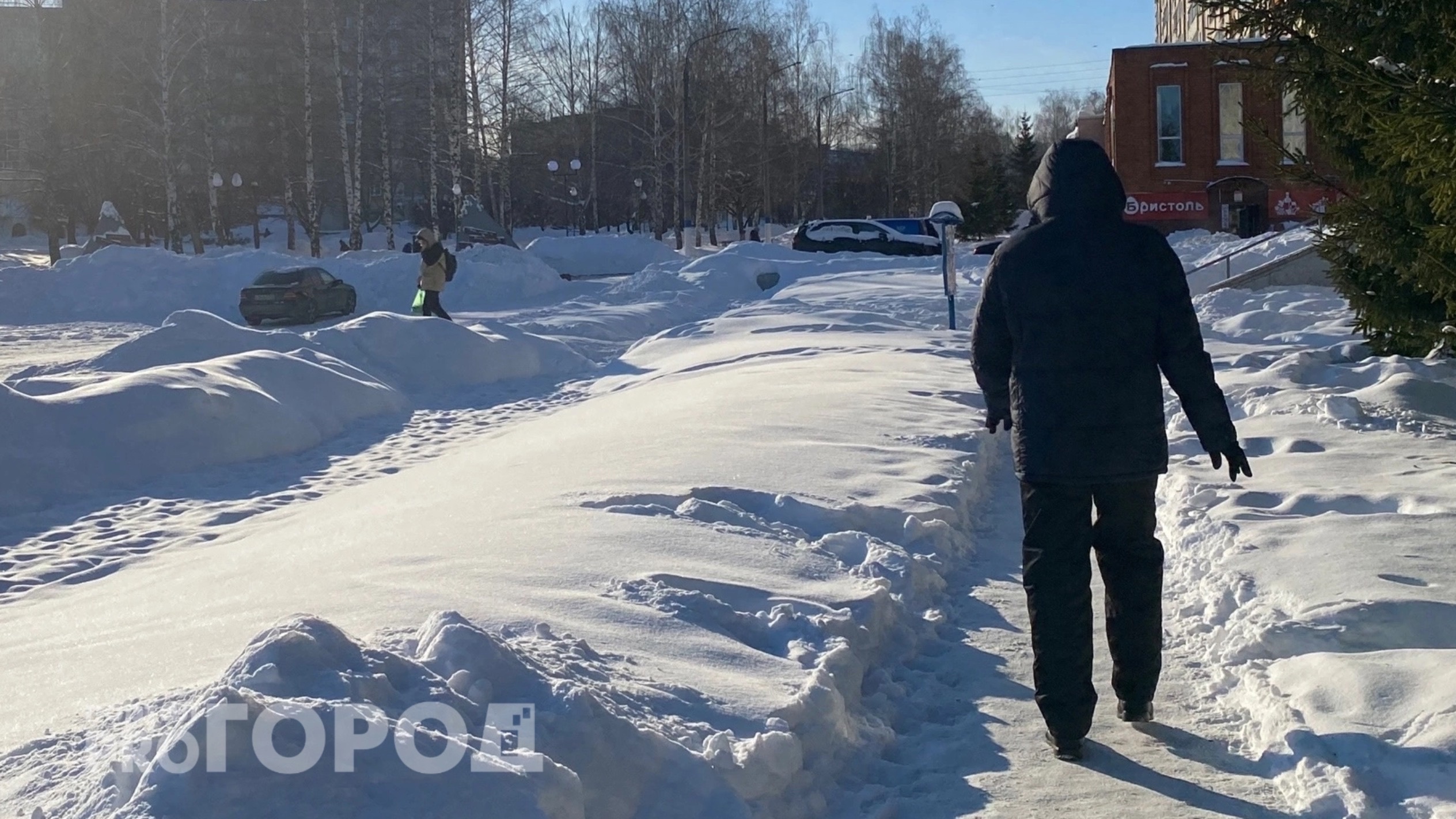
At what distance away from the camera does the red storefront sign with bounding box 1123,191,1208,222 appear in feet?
127

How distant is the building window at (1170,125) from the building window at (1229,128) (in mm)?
1153

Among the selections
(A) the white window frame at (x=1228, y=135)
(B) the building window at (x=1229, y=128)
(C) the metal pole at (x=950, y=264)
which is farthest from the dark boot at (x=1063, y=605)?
(A) the white window frame at (x=1228, y=135)

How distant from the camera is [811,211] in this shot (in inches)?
3248

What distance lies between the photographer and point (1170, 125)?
3888 cm

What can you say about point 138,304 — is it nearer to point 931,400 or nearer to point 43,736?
point 931,400

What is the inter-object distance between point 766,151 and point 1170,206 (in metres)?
25.5

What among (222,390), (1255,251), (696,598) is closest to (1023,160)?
(1255,251)

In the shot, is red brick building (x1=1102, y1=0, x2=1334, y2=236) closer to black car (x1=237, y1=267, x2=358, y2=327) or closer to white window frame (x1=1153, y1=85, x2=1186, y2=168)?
white window frame (x1=1153, y1=85, x2=1186, y2=168)

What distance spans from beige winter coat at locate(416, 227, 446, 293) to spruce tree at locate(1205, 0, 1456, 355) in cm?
1182

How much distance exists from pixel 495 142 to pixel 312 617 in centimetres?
4575

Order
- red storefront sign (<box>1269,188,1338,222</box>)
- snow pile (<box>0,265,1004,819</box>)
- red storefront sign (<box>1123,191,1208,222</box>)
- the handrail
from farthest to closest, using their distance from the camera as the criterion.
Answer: red storefront sign (<box>1123,191,1208,222</box>) < red storefront sign (<box>1269,188,1338,222</box>) < the handrail < snow pile (<box>0,265,1004,819</box>)

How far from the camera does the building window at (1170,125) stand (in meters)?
38.6

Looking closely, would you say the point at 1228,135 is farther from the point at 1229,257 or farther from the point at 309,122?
the point at 309,122

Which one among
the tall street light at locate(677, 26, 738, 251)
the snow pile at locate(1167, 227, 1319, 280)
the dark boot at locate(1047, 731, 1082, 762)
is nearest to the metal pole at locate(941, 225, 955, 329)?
the snow pile at locate(1167, 227, 1319, 280)
